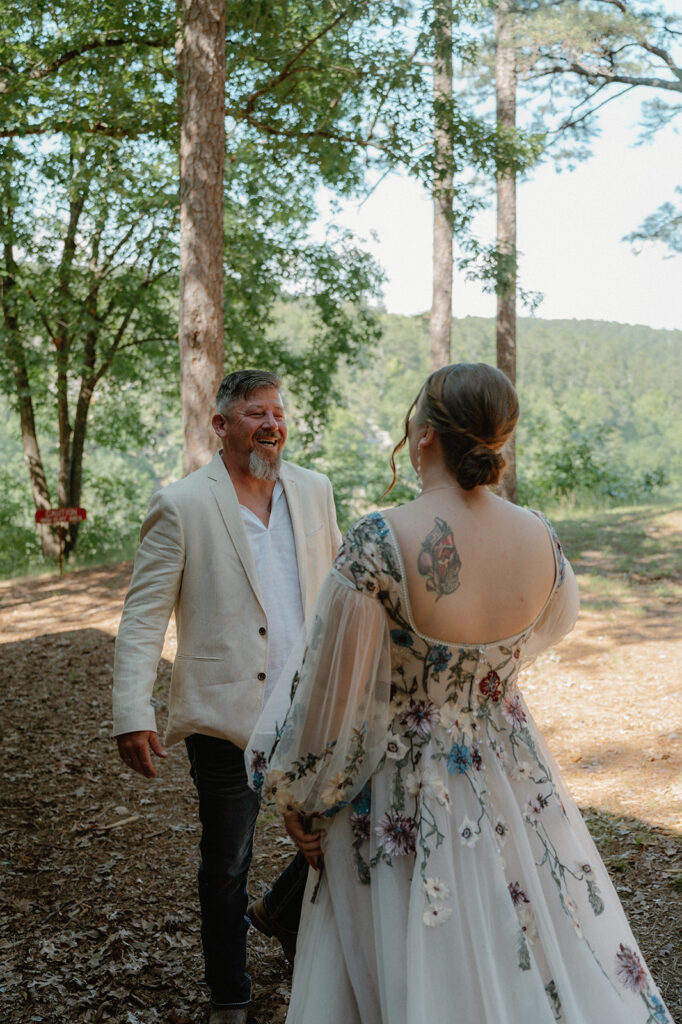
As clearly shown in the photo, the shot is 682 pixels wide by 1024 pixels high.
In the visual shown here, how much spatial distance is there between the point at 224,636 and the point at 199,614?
0.11m

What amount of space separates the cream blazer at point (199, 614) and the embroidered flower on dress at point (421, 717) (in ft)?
2.85

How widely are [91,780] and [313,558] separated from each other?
3.33 m

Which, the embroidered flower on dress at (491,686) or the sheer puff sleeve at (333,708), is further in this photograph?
the embroidered flower on dress at (491,686)

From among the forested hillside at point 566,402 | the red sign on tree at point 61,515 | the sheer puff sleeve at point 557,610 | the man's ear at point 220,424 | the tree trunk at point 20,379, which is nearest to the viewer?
the sheer puff sleeve at point 557,610

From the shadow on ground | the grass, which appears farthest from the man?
the grass

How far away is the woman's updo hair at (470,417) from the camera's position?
1876 mm

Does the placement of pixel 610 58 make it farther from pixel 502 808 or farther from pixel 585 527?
pixel 502 808

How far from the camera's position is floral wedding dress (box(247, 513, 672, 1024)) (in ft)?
5.84

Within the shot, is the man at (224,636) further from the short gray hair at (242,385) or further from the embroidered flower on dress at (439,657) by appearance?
the embroidered flower on dress at (439,657)

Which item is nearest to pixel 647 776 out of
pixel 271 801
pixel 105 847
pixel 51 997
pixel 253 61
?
pixel 105 847

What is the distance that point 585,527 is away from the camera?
1553 centimetres

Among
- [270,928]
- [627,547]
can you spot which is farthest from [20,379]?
[270,928]

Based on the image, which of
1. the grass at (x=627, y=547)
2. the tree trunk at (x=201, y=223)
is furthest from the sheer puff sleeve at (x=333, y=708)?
the grass at (x=627, y=547)

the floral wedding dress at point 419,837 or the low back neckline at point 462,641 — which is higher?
the low back neckline at point 462,641
